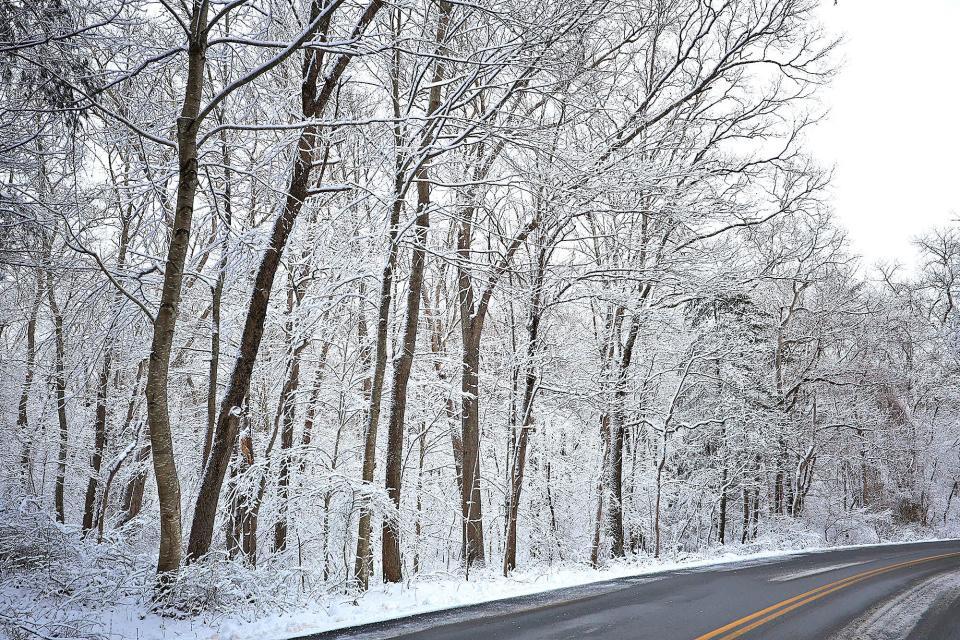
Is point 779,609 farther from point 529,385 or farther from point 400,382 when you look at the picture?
point 529,385

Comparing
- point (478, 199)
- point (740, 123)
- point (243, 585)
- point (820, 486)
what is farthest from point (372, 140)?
point (820, 486)

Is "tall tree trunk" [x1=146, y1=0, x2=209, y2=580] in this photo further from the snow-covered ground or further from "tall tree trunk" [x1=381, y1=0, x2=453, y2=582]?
"tall tree trunk" [x1=381, y1=0, x2=453, y2=582]

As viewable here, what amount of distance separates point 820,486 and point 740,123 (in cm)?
2630

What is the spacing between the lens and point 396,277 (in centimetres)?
1062

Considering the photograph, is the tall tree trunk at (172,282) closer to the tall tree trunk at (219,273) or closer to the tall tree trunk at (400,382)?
the tall tree trunk at (219,273)

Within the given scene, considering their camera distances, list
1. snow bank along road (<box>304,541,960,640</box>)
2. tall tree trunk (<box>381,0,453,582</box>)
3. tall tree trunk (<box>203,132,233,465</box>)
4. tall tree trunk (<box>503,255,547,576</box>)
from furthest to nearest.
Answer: tall tree trunk (<box>503,255,547,576</box>)
tall tree trunk (<box>381,0,453,582</box>)
tall tree trunk (<box>203,132,233,465</box>)
snow bank along road (<box>304,541,960,640</box>)

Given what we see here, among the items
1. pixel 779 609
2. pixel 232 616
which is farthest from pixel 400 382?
pixel 779 609

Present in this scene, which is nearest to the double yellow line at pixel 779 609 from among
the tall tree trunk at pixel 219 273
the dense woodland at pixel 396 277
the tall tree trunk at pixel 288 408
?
the dense woodland at pixel 396 277

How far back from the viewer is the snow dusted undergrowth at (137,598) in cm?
534

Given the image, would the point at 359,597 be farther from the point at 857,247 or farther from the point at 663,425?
the point at 857,247

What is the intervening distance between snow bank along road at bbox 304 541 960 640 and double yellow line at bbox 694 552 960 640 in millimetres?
13

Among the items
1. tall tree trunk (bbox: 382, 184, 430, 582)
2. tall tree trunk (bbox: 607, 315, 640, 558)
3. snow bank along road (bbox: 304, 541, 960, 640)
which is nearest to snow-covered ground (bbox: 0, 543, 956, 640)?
snow bank along road (bbox: 304, 541, 960, 640)

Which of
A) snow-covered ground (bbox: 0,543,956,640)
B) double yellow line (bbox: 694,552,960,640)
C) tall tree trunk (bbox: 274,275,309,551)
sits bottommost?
double yellow line (bbox: 694,552,960,640)

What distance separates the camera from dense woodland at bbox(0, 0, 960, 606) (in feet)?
21.6
